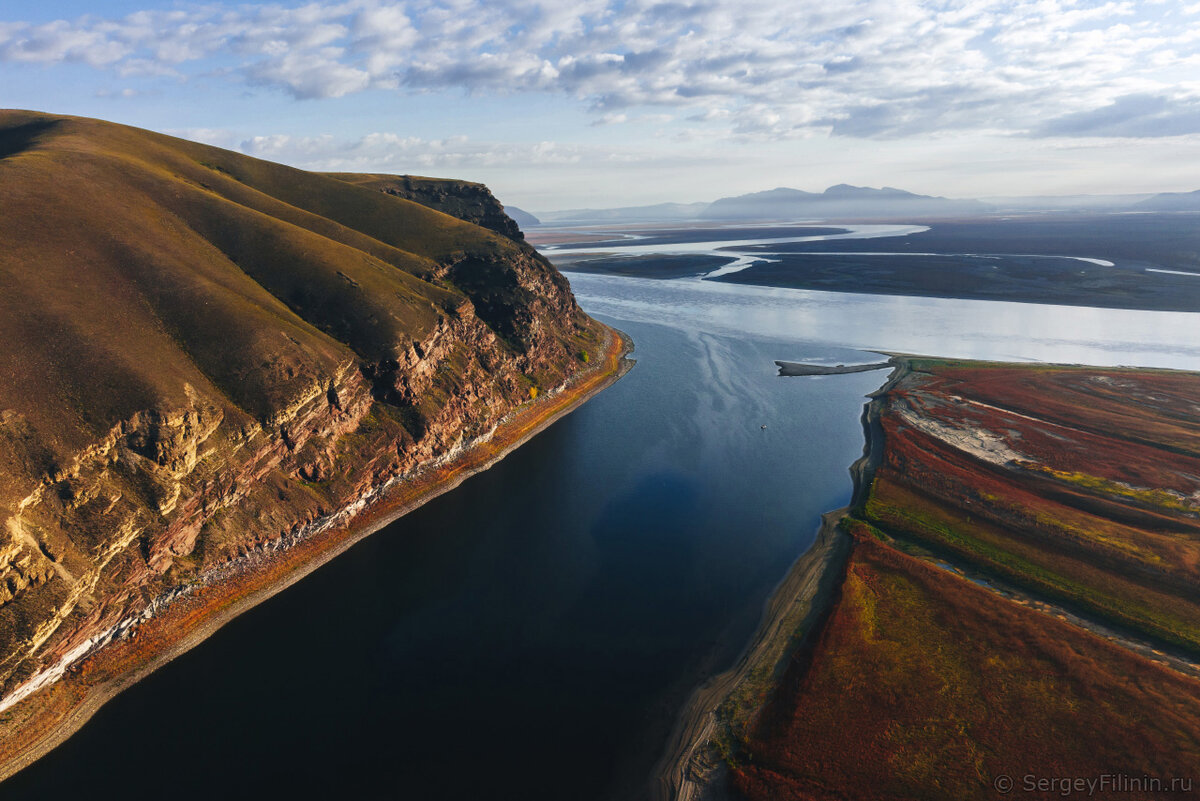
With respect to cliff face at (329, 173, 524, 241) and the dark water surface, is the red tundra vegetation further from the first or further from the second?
cliff face at (329, 173, 524, 241)

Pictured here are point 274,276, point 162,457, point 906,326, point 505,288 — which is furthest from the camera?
point 906,326

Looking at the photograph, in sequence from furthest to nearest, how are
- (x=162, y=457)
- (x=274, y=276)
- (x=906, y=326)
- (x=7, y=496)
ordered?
(x=906, y=326) < (x=274, y=276) < (x=162, y=457) < (x=7, y=496)

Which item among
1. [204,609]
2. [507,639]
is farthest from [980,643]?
[204,609]

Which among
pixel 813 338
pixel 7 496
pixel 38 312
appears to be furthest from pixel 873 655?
pixel 813 338

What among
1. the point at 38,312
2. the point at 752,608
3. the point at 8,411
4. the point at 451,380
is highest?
the point at 38,312

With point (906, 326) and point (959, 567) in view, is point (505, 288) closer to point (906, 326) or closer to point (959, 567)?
point (959, 567)

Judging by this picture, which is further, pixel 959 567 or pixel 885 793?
pixel 959 567

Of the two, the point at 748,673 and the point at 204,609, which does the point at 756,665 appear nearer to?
the point at 748,673

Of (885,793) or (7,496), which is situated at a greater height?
(7,496)

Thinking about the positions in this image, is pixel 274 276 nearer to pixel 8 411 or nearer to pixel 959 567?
pixel 8 411
